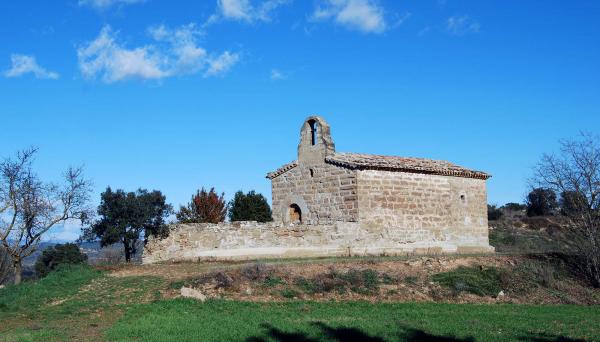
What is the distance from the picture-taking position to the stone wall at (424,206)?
25453mm

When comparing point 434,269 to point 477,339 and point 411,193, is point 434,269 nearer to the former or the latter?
point 411,193

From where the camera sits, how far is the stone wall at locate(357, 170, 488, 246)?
83.5 ft

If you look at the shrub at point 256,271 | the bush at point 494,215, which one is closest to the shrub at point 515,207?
the bush at point 494,215

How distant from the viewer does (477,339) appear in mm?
12398

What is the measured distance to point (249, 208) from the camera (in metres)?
35.5

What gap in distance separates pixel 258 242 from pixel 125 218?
5.74 m

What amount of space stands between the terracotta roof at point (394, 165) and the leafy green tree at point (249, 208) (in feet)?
23.2

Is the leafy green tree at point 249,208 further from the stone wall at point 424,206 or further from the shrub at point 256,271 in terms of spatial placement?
the shrub at point 256,271

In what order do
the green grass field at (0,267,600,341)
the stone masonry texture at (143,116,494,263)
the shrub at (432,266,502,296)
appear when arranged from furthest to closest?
the stone masonry texture at (143,116,494,263) → the shrub at (432,266,502,296) → the green grass field at (0,267,600,341)

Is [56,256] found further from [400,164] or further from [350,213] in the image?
[400,164]

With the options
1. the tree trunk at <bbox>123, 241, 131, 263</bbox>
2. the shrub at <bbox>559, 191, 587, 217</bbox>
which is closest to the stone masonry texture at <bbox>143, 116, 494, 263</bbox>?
the tree trunk at <bbox>123, 241, 131, 263</bbox>

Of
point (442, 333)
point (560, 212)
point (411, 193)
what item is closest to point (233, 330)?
point (442, 333)

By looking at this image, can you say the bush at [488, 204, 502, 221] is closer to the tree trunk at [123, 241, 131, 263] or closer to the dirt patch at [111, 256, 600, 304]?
the dirt patch at [111, 256, 600, 304]

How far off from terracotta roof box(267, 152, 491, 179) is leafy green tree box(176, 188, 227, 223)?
30.1 feet
